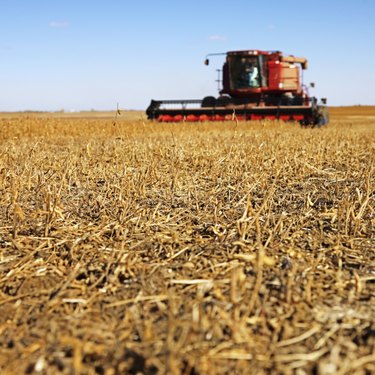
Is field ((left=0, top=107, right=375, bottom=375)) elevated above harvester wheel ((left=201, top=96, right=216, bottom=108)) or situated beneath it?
situated beneath

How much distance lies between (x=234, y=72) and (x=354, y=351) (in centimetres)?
1985

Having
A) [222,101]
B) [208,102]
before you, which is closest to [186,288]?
[208,102]

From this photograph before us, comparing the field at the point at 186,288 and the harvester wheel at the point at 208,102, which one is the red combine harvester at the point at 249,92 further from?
the field at the point at 186,288

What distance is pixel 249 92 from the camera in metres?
20.8

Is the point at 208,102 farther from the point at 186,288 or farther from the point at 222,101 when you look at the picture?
the point at 186,288

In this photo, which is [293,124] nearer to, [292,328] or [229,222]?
[229,222]

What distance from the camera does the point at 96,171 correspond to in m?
5.48

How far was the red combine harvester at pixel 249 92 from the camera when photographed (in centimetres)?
1944

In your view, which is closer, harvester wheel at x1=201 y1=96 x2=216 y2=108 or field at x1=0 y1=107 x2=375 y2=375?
field at x1=0 y1=107 x2=375 y2=375

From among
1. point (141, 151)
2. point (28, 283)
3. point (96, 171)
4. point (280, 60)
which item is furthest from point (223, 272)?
point (280, 60)

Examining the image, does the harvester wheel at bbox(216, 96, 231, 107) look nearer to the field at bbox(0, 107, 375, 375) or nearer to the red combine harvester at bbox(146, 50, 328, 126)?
the red combine harvester at bbox(146, 50, 328, 126)

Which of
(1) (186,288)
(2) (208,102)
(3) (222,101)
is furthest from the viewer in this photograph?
(3) (222,101)

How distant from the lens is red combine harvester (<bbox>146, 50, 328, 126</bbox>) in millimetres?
19438

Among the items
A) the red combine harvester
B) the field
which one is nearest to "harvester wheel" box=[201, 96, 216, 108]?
the red combine harvester
